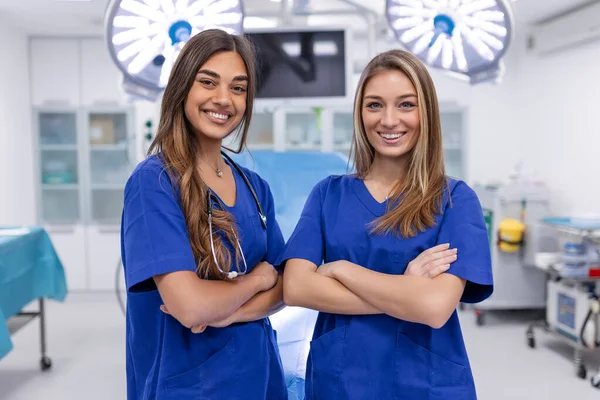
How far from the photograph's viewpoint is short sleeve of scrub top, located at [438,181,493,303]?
44.3 inches

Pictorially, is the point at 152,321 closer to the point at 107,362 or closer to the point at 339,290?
the point at 339,290

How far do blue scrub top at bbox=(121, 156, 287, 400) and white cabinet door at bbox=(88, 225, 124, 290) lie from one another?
4.11m

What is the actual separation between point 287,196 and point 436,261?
148 cm

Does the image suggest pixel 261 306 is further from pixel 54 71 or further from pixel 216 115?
pixel 54 71

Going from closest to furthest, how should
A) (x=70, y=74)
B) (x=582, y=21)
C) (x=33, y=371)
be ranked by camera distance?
(x=33, y=371) < (x=582, y=21) < (x=70, y=74)

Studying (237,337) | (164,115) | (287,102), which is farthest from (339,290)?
(287,102)

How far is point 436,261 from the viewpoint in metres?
1.11

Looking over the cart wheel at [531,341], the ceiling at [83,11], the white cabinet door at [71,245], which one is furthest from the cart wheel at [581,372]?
the white cabinet door at [71,245]

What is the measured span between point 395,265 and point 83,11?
377cm

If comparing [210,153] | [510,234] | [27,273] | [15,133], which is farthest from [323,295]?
[15,133]

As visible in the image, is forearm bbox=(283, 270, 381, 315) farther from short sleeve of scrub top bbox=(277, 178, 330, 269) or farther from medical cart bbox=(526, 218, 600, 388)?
medical cart bbox=(526, 218, 600, 388)

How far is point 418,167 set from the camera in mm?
1203

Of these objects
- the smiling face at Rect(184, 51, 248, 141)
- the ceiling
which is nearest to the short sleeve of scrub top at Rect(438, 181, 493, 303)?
the smiling face at Rect(184, 51, 248, 141)

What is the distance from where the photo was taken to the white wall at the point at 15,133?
4520mm
